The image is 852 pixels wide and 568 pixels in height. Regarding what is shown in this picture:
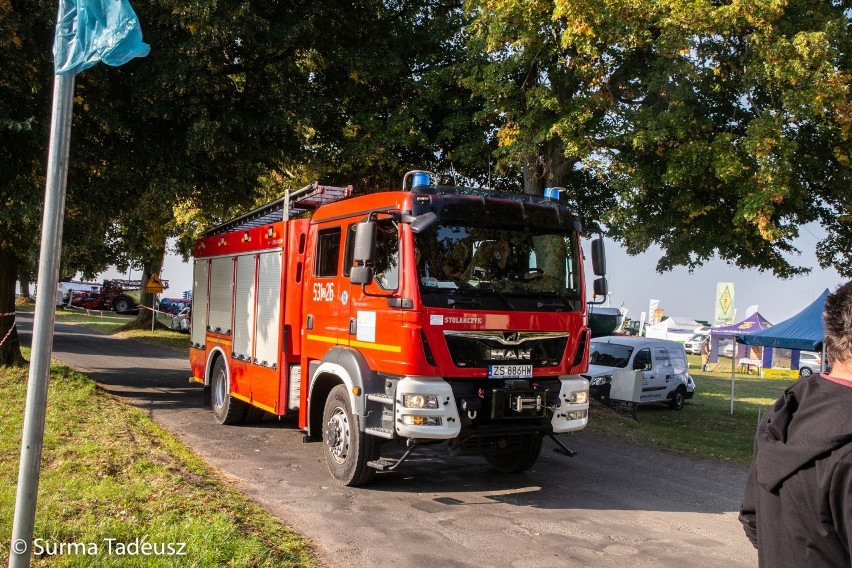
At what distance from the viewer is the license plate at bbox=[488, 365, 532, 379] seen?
6.99 meters

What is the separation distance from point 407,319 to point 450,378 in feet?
2.31

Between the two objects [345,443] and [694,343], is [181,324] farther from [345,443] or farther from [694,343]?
[694,343]

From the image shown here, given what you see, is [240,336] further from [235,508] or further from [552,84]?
[552,84]

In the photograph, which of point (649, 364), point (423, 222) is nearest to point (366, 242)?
point (423, 222)

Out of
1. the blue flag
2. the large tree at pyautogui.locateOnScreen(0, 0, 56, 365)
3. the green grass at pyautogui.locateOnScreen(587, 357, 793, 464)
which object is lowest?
the green grass at pyautogui.locateOnScreen(587, 357, 793, 464)

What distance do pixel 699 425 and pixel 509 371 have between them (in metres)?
10.1

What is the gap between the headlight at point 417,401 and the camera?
6.59 metres

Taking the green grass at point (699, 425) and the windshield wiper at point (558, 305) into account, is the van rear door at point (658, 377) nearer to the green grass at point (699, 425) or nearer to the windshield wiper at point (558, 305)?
the green grass at point (699, 425)

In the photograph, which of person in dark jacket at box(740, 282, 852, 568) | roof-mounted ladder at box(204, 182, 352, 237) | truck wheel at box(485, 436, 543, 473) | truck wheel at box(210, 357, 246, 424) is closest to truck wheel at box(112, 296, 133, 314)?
truck wheel at box(210, 357, 246, 424)

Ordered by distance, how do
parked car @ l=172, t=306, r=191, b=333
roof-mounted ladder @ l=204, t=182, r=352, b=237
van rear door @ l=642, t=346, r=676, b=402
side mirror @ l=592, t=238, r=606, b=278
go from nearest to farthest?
side mirror @ l=592, t=238, r=606, b=278 < roof-mounted ladder @ l=204, t=182, r=352, b=237 < van rear door @ l=642, t=346, r=676, b=402 < parked car @ l=172, t=306, r=191, b=333

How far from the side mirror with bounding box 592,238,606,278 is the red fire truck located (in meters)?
0.01

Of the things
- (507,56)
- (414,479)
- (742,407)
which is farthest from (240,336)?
(742,407)

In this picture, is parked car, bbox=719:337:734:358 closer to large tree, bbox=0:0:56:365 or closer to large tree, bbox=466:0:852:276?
large tree, bbox=466:0:852:276

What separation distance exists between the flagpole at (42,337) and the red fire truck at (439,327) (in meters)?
3.43
